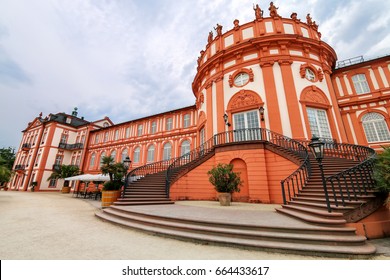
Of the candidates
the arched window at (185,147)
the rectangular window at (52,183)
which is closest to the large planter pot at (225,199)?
the arched window at (185,147)

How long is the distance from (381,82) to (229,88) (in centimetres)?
1167

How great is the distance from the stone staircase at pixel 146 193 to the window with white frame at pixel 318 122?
1033 centimetres

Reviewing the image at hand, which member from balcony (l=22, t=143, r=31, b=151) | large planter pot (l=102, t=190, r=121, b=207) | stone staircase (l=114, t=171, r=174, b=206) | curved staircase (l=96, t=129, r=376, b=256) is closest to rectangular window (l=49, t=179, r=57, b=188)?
balcony (l=22, t=143, r=31, b=151)

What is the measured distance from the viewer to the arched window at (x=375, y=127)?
12.1 m

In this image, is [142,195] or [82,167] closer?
[142,195]

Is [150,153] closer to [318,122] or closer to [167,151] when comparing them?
[167,151]

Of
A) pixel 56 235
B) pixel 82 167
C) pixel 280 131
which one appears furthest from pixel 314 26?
pixel 82 167

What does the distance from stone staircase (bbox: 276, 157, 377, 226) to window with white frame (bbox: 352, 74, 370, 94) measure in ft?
32.1

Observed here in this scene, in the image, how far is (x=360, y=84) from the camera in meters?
13.7

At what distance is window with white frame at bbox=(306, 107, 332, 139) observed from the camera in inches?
442

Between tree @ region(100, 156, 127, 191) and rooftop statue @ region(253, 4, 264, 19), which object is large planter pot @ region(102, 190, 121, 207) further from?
rooftop statue @ region(253, 4, 264, 19)

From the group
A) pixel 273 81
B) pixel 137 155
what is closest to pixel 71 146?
pixel 137 155

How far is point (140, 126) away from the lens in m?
24.3
